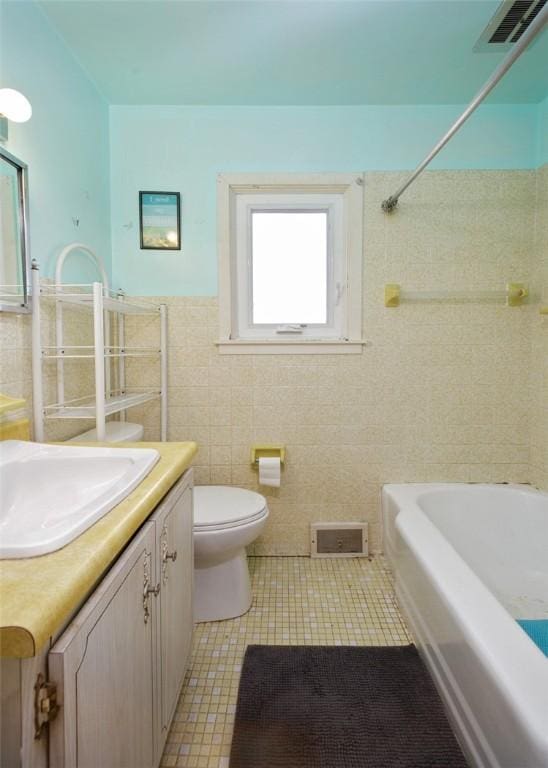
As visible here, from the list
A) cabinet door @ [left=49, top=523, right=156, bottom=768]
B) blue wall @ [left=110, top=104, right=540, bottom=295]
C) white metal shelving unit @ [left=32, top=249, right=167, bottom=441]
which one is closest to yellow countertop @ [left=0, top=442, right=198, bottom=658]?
cabinet door @ [left=49, top=523, right=156, bottom=768]

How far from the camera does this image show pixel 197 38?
1.48m

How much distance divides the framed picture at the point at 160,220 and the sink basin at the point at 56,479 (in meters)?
1.21

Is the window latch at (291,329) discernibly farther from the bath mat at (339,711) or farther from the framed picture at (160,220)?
the bath mat at (339,711)

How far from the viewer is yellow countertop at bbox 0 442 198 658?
0.44m

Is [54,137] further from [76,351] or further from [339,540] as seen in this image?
[339,540]

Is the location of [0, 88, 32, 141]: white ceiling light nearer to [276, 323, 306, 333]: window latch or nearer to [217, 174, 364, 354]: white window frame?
[217, 174, 364, 354]: white window frame

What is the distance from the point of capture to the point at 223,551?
149cm

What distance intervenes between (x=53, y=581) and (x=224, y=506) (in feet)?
3.58

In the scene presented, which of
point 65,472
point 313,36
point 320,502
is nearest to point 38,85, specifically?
point 313,36

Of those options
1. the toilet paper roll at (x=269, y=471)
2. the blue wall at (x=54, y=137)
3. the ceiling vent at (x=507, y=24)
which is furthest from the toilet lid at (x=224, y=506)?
the ceiling vent at (x=507, y=24)

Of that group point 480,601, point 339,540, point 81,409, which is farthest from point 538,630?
point 81,409

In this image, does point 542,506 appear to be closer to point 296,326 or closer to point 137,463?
point 296,326

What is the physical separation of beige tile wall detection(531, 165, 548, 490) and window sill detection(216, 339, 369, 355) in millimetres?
848

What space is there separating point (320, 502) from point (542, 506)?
1.03m
